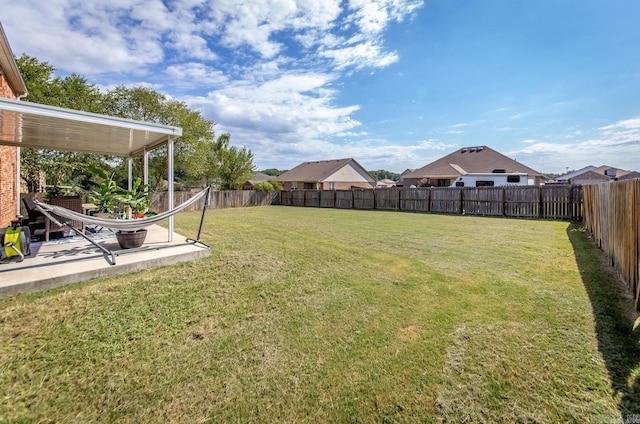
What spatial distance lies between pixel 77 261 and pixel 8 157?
6.96 meters

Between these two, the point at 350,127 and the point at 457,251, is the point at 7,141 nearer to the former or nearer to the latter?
the point at 457,251

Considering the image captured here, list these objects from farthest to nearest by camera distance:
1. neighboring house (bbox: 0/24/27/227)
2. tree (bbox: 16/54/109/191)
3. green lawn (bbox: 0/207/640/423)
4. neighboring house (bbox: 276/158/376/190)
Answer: neighboring house (bbox: 276/158/376/190), tree (bbox: 16/54/109/191), neighboring house (bbox: 0/24/27/227), green lawn (bbox: 0/207/640/423)

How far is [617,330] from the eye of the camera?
275 centimetres

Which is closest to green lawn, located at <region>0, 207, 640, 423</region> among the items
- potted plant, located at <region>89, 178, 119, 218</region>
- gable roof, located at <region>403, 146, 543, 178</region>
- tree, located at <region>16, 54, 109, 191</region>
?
potted plant, located at <region>89, 178, 119, 218</region>

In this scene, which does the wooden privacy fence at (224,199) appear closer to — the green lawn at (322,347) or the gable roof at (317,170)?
the gable roof at (317,170)

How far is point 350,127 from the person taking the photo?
21.2 meters

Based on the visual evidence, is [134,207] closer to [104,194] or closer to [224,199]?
[104,194]

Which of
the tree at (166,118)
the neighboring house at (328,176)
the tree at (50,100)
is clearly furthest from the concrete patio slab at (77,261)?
the neighboring house at (328,176)

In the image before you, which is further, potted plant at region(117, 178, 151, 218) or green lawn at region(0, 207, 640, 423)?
potted plant at region(117, 178, 151, 218)

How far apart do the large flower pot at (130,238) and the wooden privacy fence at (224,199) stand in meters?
12.7

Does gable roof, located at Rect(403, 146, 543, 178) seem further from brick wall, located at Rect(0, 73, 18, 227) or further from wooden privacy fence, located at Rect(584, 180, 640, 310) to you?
brick wall, located at Rect(0, 73, 18, 227)

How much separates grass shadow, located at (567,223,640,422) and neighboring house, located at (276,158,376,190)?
1119 inches

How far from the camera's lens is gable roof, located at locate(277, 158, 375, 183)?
33281 mm

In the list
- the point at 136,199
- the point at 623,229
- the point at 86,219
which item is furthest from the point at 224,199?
the point at 623,229
